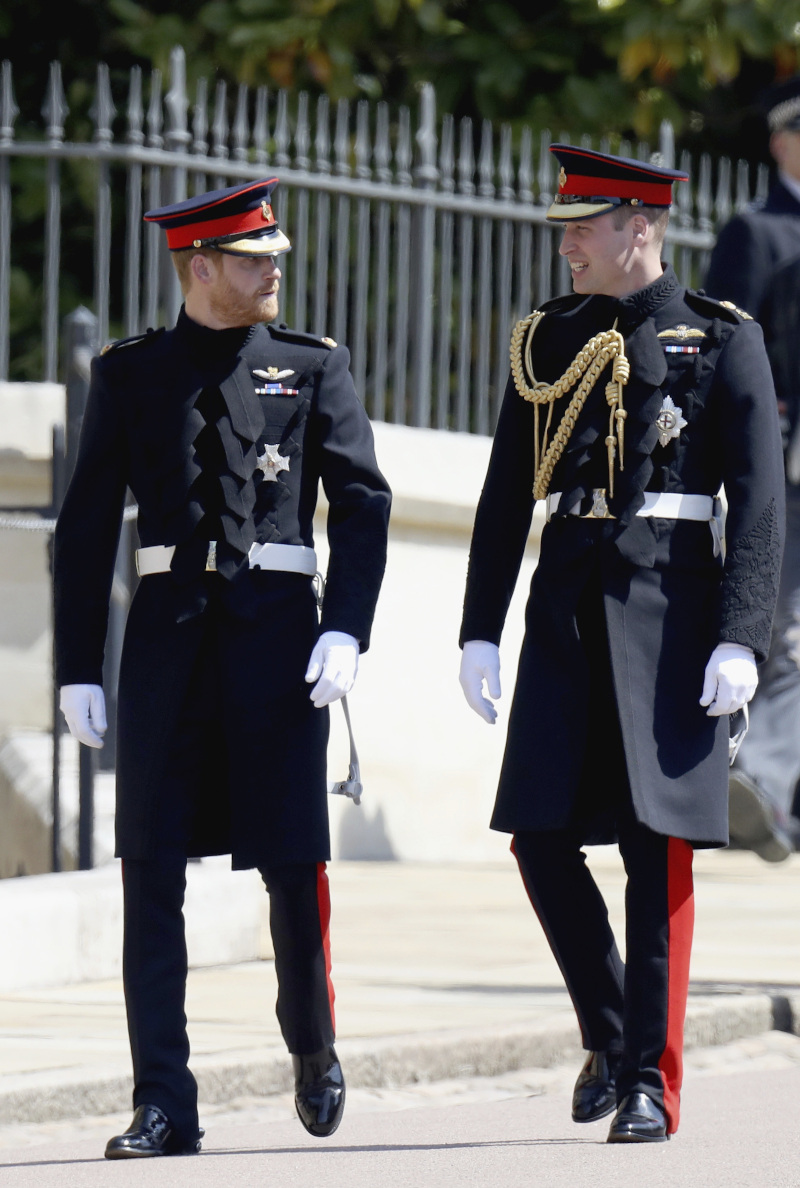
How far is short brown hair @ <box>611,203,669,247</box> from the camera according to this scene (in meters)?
4.82

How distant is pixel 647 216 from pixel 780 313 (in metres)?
3.61

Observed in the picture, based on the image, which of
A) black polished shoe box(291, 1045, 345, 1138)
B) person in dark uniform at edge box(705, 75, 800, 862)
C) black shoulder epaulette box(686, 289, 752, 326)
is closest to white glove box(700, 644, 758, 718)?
black shoulder epaulette box(686, 289, 752, 326)

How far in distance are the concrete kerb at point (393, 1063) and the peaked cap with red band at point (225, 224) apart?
1.63 meters

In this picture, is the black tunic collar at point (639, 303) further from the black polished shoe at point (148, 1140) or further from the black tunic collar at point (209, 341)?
the black polished shoe at point (148, 1140)

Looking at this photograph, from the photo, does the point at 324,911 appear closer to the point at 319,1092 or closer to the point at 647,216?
the point at 319,1092

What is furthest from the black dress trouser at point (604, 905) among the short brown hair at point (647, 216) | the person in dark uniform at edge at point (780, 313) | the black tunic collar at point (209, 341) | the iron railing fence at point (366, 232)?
the iron railing fence at point (366, 232)

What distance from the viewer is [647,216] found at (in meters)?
Answer: 4.86

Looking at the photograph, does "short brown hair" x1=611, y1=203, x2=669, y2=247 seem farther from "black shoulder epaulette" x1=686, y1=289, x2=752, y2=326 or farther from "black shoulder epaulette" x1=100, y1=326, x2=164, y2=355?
"black shoulder epaulette" x1=100, y1=326, x2=164, y2=355

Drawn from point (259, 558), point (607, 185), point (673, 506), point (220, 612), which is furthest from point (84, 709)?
point (607, 185)

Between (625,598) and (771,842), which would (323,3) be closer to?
(771,842)

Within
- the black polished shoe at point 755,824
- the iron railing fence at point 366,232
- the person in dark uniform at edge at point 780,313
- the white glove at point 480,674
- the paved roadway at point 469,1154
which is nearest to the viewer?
the paved roadway at point 469,1154

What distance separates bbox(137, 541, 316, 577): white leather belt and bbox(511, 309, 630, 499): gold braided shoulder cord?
456 millimetres

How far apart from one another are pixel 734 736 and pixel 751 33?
5939 mm

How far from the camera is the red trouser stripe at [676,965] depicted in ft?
15.2
